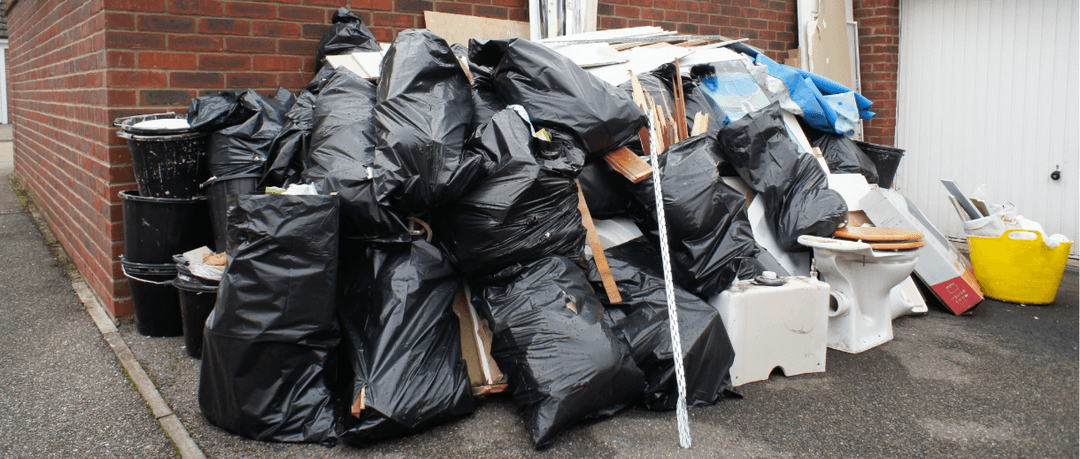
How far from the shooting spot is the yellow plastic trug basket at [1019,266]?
4.00 metres

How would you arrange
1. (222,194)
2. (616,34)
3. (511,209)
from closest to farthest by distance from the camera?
(511,209) → (222,194) → (616,34)

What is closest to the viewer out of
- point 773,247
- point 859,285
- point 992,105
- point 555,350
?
point 555,350

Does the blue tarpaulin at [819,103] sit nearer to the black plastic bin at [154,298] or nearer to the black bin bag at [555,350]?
the black bin bag at [555,350]

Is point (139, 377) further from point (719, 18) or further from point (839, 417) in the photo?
point (719, 18)

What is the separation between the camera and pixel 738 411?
270 centimetres

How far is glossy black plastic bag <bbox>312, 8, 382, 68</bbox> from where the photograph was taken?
150 inches

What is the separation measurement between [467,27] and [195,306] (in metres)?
2.33

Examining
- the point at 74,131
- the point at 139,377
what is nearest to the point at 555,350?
the point at 139,377

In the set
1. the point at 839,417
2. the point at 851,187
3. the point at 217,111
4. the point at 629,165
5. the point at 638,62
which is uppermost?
the point at 638,62

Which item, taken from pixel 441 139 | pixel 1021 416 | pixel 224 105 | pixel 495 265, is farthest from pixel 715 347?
pixel 224 105

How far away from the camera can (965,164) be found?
18.5 feet

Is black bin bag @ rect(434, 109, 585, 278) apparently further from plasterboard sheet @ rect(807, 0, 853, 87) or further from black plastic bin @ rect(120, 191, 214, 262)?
plasterboard sheet @ rect(807, 0, 853, 87)

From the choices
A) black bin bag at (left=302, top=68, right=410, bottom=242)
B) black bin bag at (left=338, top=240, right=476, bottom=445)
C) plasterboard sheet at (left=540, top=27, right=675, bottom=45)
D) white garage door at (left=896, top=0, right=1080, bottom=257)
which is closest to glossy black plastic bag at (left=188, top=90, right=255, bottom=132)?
black bin bag at (left=302, top=68, right=410, bottom=242)

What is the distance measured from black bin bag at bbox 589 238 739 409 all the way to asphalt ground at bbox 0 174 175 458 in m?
1.65
